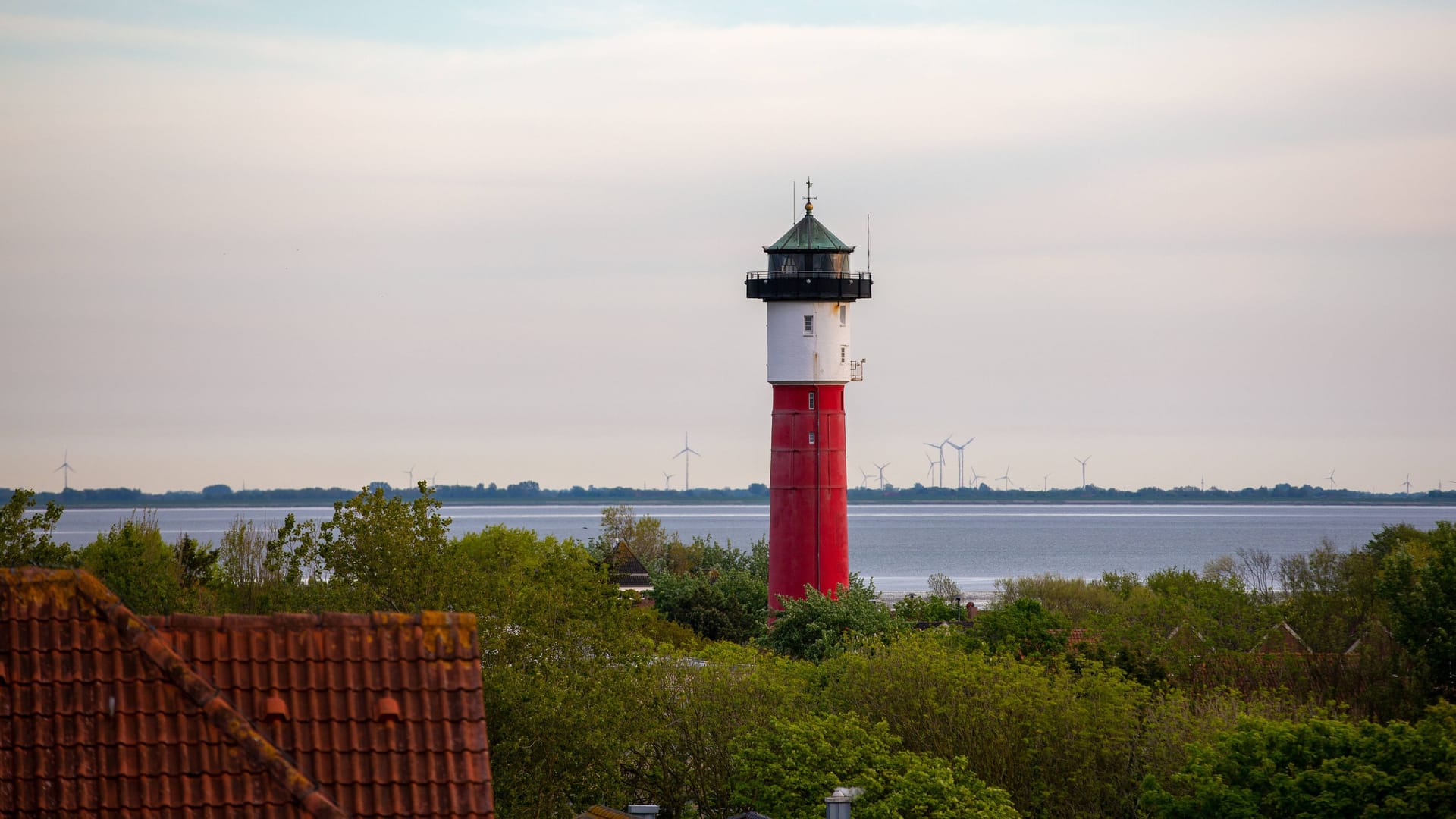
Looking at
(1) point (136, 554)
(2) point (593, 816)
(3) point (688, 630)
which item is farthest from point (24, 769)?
(3) point (688, 630)

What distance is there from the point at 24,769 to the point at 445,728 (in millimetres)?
2425

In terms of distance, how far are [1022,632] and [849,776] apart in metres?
15.6

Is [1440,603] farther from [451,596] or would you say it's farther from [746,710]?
[451,596]

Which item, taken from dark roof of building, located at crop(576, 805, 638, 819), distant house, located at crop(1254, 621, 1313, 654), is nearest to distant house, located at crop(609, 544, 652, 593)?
distant house, located at crop(1254, 621, 1313, 654)

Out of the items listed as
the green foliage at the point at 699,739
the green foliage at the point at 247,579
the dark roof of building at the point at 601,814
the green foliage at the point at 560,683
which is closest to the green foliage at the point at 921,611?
the green foliage at the point at 699,739

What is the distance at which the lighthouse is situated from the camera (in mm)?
48406

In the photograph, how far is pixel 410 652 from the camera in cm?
996

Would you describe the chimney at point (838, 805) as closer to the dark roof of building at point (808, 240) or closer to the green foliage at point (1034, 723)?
the green foliage at point (1034, 723)

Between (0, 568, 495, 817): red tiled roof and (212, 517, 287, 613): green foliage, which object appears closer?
(0, 568, 495, 817): red tiled roof

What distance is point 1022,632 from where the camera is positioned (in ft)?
139

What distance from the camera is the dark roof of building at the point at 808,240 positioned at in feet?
164

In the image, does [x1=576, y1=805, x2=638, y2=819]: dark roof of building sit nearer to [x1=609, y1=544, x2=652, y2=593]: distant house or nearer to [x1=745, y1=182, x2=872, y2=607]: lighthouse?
[x1=745, y1=182, x2=872, y2=607]: lighthouse

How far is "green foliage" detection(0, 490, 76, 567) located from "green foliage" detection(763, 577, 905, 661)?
20.5m

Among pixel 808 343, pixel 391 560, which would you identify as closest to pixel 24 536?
pixel 391 560
